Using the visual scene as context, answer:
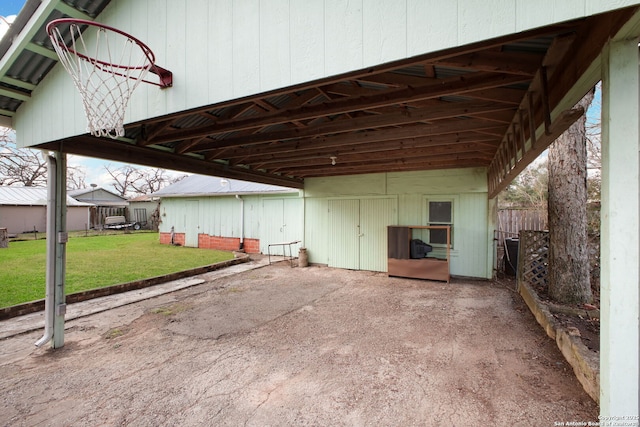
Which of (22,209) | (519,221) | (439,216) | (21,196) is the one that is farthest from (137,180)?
(519,221)

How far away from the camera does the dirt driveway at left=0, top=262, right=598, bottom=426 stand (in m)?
2.38

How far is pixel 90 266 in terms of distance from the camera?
8227mm

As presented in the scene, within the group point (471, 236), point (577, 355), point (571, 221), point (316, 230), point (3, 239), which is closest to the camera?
point (577, 355)

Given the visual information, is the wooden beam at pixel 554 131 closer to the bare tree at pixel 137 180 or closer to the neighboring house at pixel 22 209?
the neighboring house at pixel 22 209

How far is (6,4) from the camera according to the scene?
4293 millimetres

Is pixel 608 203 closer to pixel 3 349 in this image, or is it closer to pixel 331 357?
pixel 331 357

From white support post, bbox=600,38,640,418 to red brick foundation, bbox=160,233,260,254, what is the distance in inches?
Answer: 428

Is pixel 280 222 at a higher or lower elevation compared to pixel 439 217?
lower

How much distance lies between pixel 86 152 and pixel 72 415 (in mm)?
3292

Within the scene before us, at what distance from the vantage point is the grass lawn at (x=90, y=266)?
5.96 m

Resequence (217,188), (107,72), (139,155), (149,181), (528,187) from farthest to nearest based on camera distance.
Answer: (149,181) < (528,187) < (217,188) < (139,155) < (107,72)

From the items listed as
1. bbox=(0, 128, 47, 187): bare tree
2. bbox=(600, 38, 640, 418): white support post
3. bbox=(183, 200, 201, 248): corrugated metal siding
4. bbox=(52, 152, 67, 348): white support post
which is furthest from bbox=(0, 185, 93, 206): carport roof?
bbox=(600, 38, 640, 418): white support post

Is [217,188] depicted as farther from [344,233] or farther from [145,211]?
[145,211]

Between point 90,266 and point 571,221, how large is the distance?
11.7 m
